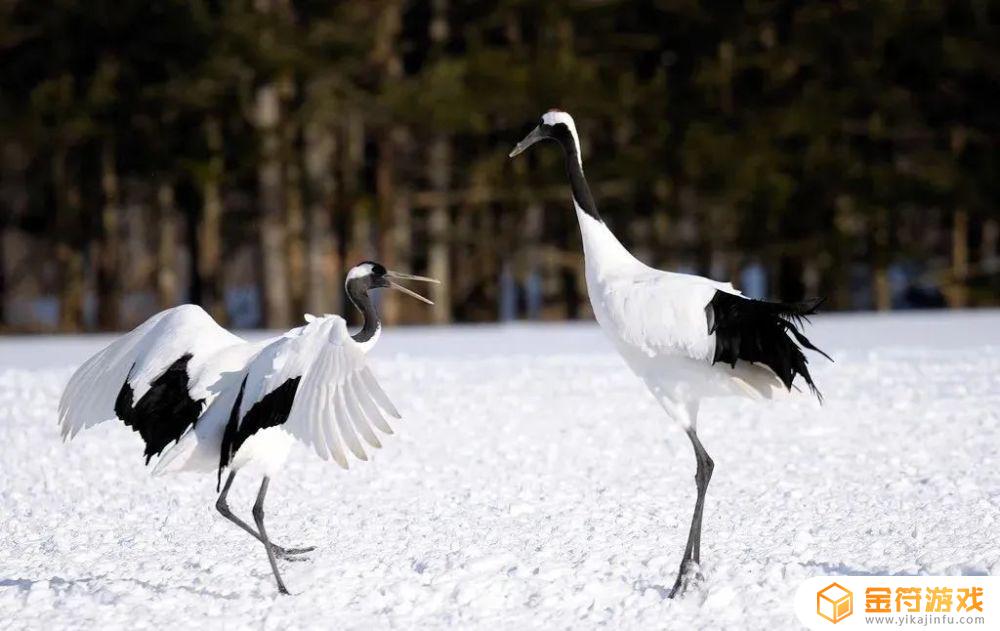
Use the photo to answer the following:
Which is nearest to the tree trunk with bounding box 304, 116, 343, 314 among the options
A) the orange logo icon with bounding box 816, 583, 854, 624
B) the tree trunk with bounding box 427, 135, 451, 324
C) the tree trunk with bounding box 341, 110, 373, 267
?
the tree trunk with bounding box 341, 110, 373, 267

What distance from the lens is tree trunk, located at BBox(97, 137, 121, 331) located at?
81.7ft

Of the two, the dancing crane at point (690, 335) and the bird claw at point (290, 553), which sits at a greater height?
the dancing crane at point (690, 335)

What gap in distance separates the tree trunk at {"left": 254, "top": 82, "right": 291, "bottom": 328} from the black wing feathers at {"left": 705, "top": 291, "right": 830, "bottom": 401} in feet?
60.2

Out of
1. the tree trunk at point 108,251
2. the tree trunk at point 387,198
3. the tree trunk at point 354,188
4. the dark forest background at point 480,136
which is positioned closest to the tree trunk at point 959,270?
the dark forest background at point 480,136

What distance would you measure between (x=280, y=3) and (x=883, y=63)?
12112 millimetres

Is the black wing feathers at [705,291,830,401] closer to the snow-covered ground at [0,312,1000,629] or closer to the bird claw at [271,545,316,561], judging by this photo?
the snow-covered ground at [0,312,1000,629]

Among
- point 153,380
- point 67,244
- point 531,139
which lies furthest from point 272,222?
point 153,380

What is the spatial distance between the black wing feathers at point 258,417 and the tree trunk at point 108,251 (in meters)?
19.1

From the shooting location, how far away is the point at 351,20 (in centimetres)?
2450

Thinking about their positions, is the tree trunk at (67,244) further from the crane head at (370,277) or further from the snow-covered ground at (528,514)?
the crane head at (370,277)

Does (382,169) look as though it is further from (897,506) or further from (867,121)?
(897,506)

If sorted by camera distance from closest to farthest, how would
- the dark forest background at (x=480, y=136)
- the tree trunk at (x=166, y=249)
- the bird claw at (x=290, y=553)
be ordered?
the bird claw at (x=290, y=553) → the dark forest background at (x=480, y=136) → the tree trunk at (x=166, y=249)

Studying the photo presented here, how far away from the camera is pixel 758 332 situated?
6.61 m

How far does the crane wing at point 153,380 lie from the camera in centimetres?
Answer: 675
